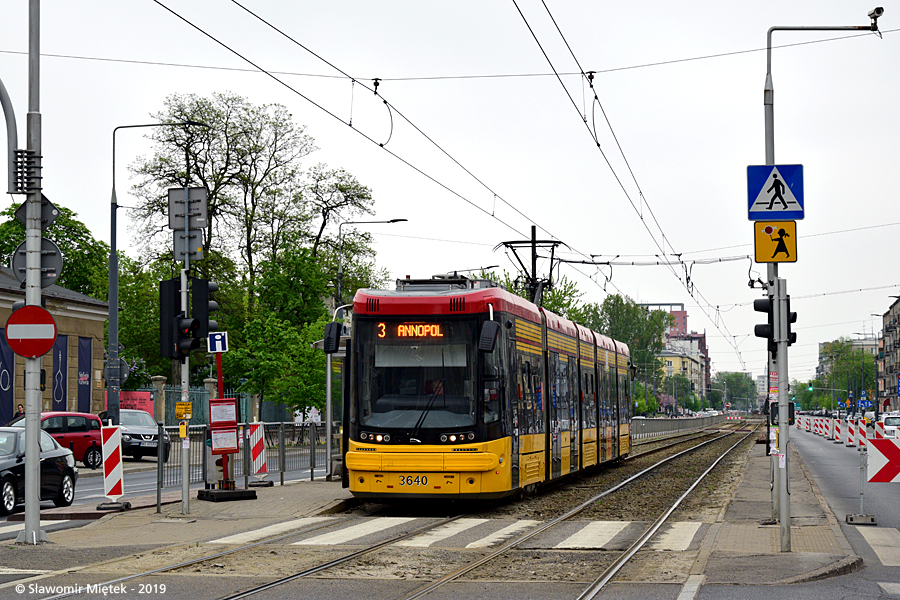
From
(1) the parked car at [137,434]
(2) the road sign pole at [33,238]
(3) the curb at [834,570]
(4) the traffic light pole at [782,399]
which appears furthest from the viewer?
(1) the parked car at [137,434]

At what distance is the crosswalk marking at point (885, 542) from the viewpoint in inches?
478

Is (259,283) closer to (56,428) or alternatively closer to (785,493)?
(56,428)

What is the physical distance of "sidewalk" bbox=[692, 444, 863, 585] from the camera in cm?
1062

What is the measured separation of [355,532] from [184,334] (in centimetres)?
388

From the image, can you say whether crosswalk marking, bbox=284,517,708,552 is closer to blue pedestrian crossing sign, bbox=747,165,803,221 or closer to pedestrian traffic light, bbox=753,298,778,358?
pedestrian traffic light, bbox=753,298,778,358

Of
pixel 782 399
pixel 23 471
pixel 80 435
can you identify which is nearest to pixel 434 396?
pixel 782 399

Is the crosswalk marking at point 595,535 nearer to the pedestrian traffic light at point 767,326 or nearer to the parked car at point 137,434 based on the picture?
the pedestrian traffic light at point 767,326

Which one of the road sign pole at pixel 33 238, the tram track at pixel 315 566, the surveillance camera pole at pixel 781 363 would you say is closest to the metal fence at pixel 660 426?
the tram track at pixel 315 566

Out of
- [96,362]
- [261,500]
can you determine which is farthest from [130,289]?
[261,500]

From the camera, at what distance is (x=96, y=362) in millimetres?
48969

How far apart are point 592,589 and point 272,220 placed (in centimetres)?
4773

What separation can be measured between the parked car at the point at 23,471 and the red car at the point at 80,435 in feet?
40.8

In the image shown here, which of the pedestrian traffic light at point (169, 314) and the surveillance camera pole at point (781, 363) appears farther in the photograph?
the pedestrian traffic light at point (169, 314)

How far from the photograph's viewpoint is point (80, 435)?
3262cm
